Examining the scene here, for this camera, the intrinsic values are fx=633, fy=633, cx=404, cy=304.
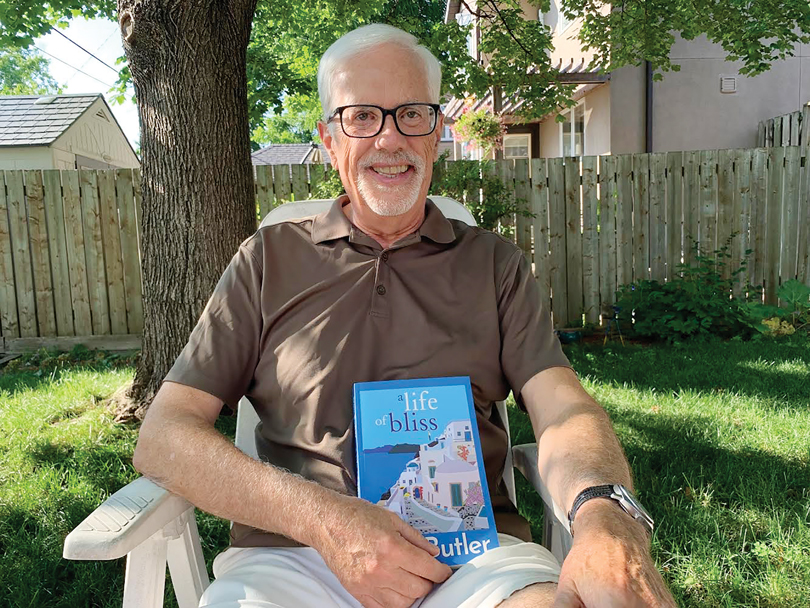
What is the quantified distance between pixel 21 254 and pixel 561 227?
5.15 meters

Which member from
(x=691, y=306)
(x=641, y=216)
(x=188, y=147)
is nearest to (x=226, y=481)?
(x=188, y=147)

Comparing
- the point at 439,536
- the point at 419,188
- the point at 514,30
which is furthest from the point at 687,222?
the point at 439,536

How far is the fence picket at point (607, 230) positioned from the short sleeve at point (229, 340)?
4993mm

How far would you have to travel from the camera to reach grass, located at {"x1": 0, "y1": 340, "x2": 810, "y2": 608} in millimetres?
2127

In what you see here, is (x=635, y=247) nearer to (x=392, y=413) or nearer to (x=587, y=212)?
(x=587, y=212)

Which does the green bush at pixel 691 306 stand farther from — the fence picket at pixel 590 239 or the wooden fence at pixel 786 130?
the wooden fence at pixel 786 130

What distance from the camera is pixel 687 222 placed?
633cm

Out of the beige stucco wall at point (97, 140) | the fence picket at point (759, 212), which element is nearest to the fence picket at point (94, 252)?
the fence picket at point (759, 212)

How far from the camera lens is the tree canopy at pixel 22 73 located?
137 feet

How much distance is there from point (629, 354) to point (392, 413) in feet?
13.2

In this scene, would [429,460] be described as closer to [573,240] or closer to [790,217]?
[573,240]

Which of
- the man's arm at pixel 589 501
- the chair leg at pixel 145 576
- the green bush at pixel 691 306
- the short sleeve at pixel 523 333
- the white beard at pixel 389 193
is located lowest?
the green bush at pixel 691 306

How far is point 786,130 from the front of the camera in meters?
7.81

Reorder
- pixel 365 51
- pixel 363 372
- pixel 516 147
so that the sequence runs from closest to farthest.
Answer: pixel 363 372, pixel 365 51, pixel 516 147
